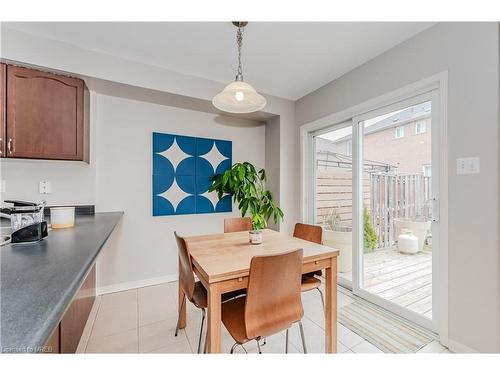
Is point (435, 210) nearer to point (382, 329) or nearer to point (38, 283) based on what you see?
point (382, 329)

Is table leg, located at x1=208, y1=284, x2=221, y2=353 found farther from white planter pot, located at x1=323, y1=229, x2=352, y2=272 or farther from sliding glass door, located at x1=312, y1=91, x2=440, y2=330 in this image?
white planter pot, located at x1=323, y1=229, x2=352, y2=272

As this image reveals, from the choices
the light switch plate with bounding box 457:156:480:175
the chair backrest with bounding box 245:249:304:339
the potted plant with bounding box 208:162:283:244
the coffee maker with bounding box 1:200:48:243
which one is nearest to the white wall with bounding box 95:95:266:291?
the potted plant with bounding box 208:162:283:244

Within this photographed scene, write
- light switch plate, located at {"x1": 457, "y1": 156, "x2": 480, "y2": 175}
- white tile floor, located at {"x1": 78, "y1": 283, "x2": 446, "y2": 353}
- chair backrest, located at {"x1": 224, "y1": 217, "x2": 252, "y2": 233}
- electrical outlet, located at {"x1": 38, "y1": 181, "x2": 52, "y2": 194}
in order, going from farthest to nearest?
chair backrest, located at {"x1": 224, "y1": 217, "x2": 252, "y2": 233} → electrical outlet, located at {"x1": 38, "y1": 181, "x2": 52, "y2": 194} → white tile floor, located at {"x1": 78, "y1": 283, "x2": 446, "y2": 353} → light switch plate, located at {"x1": 457, "y1": 156, "x2": 480, "y2": 175}

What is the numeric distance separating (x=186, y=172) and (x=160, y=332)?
1.77 meters

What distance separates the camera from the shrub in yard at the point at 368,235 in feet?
7.99

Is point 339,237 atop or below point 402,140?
below

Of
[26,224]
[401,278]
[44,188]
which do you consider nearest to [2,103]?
[44,188]

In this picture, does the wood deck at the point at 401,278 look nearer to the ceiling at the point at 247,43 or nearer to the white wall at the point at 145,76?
the white wall at the point at 145,76

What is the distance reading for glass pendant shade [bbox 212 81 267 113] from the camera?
5.19 ft

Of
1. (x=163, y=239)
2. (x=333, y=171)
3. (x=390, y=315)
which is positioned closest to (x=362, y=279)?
(x=390, y=315)

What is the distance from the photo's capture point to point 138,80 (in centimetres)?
233

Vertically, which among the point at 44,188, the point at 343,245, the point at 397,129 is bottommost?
the point at 343,245

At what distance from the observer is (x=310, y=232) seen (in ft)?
7.04

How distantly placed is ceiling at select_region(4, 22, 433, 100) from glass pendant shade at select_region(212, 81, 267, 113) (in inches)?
23.9
